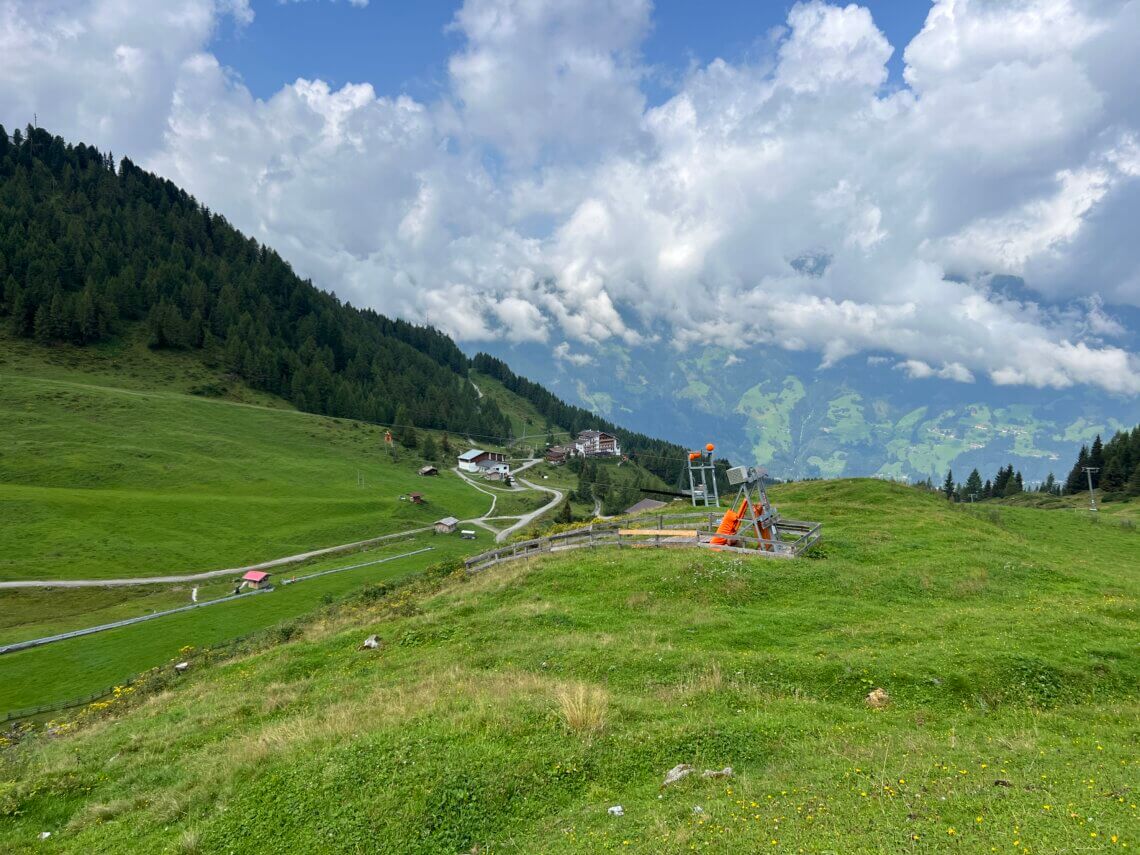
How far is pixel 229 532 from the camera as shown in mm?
75125

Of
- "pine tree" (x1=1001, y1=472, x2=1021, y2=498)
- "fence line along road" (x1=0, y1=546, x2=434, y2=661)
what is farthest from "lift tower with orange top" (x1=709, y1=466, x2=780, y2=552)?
"pine tree" (x1=1001, y1=472, x2=1021, y2=498)

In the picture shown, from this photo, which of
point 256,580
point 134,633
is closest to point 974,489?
point 256,580

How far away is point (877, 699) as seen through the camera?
13586 millimetres

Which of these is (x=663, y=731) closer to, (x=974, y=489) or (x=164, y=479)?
(x=164, y=479)

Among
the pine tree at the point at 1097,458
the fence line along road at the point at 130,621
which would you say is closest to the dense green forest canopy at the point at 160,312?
the fence line along road at the point at 130,621

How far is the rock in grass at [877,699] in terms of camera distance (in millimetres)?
13406

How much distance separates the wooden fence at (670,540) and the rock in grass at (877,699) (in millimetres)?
14190

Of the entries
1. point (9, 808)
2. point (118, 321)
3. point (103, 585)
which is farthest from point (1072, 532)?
point (118, 321)

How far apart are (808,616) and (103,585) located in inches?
2858

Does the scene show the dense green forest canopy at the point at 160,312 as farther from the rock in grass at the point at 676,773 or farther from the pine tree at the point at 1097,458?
the rock in grass at the point at 676,773

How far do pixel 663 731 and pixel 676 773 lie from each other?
1398 mm

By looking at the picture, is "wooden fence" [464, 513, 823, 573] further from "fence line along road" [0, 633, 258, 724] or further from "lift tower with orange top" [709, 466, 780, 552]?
"fence line along road" [0, 633, 258, 724]

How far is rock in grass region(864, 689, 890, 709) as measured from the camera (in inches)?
528

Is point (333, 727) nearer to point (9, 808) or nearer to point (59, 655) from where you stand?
point (9, 808)
